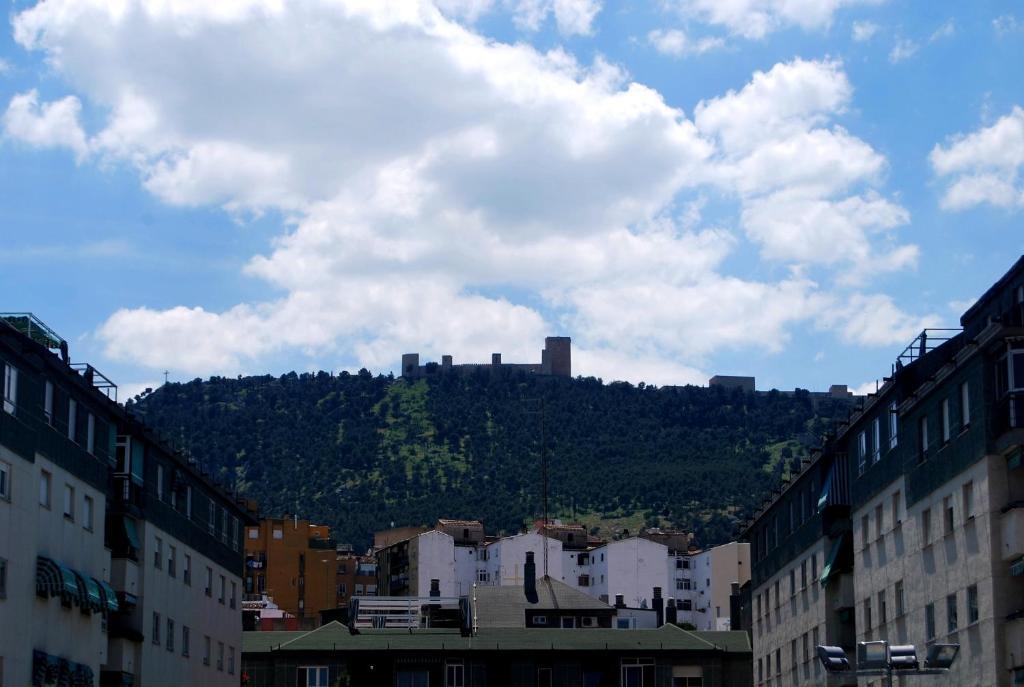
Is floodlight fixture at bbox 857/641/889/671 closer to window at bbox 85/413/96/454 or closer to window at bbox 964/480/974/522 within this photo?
window at bbox 964/480/974/522

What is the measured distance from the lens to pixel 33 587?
54.1 meters

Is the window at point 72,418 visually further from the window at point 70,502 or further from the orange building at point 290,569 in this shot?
the orange building at point 290,569

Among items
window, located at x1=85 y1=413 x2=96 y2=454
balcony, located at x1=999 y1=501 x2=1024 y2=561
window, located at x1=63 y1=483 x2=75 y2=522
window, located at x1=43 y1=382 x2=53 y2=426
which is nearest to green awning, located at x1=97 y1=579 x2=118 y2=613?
window, located at x1=63 y1=483 x2=75 y2=522

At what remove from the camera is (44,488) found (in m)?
56.1

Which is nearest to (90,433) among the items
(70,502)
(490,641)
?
(70,502)

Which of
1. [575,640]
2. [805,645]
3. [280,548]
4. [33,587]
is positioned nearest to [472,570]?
[280,548]

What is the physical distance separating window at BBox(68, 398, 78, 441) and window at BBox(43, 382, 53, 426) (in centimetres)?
221

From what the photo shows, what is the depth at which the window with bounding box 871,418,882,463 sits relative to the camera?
62562 millimetres

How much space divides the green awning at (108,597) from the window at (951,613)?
3043 centimetres

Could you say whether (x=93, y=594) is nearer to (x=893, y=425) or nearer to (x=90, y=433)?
(x=90, y=433)

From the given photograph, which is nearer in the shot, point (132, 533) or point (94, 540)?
point (94, 540)

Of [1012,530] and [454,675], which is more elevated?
[1012,530]

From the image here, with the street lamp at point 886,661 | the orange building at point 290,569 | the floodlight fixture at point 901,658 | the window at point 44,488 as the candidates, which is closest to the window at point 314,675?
the window at point 44,488

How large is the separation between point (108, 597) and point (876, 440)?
29648 millimetres
